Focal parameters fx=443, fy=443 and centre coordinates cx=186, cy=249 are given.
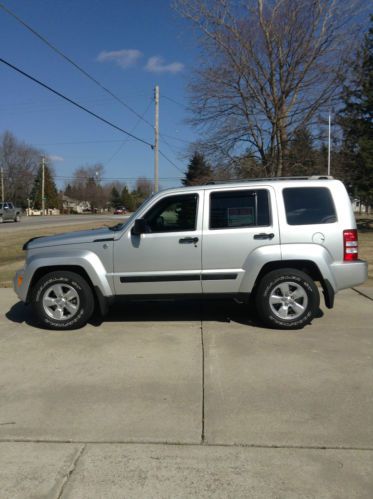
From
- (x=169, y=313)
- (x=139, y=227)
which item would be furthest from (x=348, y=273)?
(x=139, y=227)

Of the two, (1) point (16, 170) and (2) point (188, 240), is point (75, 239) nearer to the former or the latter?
(2) point (188, 240)

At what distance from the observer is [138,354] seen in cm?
486

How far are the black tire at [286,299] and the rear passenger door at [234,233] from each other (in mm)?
288

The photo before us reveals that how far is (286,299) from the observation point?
5594 millimetres

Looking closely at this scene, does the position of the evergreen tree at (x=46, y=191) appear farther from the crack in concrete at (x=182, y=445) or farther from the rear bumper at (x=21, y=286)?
the crack in concrete at (x=182, y=445)

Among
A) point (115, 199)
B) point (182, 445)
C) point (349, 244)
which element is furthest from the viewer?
point (115, 199)

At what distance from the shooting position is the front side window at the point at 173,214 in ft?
18.6

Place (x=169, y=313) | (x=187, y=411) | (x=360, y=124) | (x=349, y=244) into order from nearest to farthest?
(x=187, y=411)
(x=349, y=244)
(x=169, y=313)
(x=360, y=124)

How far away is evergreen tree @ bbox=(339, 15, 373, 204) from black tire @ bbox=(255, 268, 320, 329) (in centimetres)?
2104

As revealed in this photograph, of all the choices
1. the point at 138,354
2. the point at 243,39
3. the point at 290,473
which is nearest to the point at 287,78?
the point at 243,39

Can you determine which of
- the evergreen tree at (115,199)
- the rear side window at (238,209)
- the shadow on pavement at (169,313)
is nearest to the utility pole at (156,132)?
the shadow on pavement at (169,313)

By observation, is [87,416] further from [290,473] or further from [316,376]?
[316,376]

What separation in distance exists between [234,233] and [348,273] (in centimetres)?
151

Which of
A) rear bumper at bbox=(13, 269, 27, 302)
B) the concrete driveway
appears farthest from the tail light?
rear bumper at bbox=(13, 269, 27, 302)
